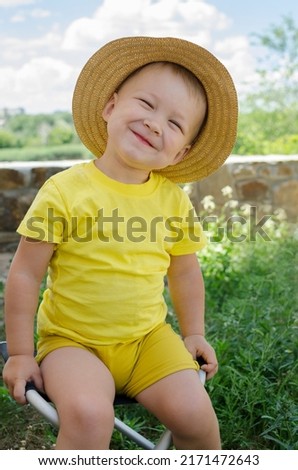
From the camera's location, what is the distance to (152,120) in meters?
1.82

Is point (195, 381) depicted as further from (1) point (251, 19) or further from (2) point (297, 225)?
(1) point (251, 19)

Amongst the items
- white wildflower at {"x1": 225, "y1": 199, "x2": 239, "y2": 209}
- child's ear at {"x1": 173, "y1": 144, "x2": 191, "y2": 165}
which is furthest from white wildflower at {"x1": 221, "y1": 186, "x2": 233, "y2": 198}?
child's ear at {"x1": 173, "y1": 144, "x2": 191, "y2": 165}

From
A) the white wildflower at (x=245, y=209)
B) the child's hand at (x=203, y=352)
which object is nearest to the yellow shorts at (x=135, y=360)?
the child's hand at (x=203, y=352)

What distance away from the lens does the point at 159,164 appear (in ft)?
6.16

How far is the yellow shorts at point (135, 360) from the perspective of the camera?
1.79 meters

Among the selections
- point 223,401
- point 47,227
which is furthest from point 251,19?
Result: point 47,227

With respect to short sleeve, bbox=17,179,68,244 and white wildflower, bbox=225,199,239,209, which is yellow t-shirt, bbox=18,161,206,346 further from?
white wildflower, bbox=225,199,239,209

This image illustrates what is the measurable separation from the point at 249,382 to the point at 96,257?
1036 mm

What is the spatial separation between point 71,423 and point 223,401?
3.92 ft

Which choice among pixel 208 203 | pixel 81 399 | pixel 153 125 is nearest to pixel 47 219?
pixel 153 125

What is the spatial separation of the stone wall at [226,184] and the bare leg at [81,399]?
3.61 m

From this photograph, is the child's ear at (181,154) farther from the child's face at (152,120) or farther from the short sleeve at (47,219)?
the short sleeve at (47,219)

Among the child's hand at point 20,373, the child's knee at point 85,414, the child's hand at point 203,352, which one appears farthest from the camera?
the child's hand at point 203,352

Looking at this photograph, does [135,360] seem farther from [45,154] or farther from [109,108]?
[45,154]
